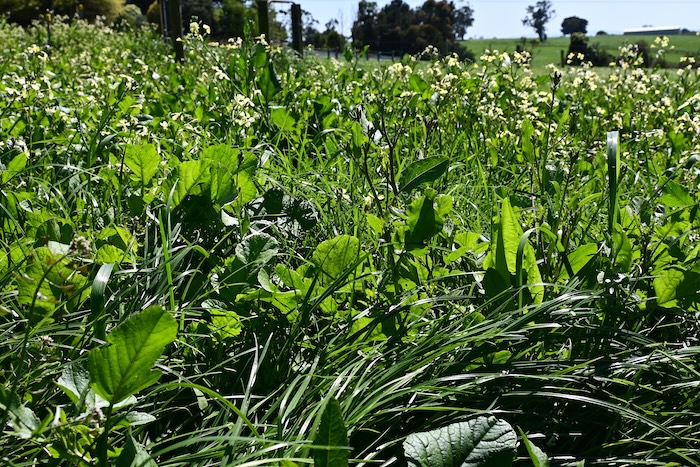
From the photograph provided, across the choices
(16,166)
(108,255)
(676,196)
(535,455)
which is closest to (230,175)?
(108,255)

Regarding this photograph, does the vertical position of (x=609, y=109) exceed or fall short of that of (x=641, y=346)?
it exceeds it

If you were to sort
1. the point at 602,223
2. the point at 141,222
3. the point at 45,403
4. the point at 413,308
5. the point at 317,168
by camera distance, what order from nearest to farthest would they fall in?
the point at 45,403, the point at 413,308, the point at 141,222, the point at 602,223, the point at 317,168

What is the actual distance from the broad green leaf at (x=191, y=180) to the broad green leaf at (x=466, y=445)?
107 centimetres

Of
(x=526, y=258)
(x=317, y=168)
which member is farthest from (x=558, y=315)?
(x=317, y=168)

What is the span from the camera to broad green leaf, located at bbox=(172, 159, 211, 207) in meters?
2.10

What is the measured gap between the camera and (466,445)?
135cm

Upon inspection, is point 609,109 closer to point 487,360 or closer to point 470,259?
point 470,259

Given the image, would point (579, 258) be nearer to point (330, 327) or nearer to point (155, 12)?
point (330, 327)

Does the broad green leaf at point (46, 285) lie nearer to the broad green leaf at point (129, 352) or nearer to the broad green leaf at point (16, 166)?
the broad green leaf at point (129, 352)

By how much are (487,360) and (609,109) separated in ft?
11.8

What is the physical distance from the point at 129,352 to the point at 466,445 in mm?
626

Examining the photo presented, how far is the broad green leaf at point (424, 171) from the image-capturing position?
216 cm

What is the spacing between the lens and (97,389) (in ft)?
3.88

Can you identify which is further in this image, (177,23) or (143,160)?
(177,23)
